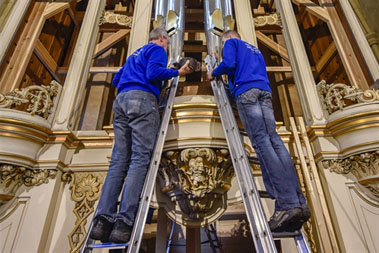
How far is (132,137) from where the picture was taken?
1.40m

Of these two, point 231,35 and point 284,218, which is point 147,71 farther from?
point 284,218

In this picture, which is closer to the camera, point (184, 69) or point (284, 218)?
point (284, 218)

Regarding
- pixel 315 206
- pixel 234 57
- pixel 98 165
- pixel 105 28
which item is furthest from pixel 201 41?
pixel 315 206

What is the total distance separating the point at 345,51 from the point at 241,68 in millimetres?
1763

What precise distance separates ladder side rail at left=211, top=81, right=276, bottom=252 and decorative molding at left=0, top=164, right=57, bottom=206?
1.33m

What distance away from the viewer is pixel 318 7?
307 centimetres

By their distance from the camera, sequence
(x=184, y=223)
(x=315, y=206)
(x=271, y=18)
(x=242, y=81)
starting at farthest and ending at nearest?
(x=271, y=18), (x=184, y=223), (x=315, y=206), (x=242, y=81)

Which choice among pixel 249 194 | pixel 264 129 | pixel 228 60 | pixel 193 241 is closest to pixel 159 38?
pixel 228 60

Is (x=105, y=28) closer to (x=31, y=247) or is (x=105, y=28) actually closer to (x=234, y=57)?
(x=234, y=57)

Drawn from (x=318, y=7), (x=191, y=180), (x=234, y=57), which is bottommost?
(x=191, y=180)

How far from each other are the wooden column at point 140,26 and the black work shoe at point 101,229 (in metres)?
1.80

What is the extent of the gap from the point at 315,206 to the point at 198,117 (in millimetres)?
1022

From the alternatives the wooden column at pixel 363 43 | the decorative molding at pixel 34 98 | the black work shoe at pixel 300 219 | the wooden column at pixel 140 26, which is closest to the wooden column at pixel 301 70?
the wooden column at pixel 363 43

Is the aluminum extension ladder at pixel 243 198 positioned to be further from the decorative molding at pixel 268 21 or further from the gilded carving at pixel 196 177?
the decorative molding at pixel 268 21
